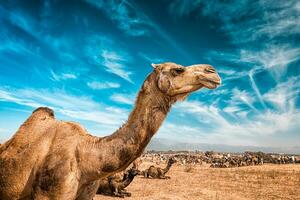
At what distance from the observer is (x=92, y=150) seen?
5148 mm

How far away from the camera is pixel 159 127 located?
4.84 metres

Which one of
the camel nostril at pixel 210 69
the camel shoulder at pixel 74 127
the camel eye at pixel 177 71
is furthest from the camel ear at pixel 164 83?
the camel shoulder at pixel 74 127

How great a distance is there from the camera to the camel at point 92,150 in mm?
4812

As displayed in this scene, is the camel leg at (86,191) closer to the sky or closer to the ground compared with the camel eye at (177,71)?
closer to the ground

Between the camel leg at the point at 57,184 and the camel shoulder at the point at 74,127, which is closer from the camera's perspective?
the camel leg at the point at 57,184

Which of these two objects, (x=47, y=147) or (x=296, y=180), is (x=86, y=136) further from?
(x=296, y=180)

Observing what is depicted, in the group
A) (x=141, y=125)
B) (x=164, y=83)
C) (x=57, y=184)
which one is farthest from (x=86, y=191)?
(x=164, y=83)

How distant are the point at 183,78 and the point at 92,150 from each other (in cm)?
167

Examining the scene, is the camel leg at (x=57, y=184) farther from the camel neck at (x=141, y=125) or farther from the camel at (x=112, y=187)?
the camel at (x=112, y=187)

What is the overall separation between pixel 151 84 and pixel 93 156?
132cm

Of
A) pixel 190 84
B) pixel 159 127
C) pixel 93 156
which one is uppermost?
pixel 190 84

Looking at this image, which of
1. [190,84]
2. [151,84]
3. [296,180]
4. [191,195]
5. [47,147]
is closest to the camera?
[190,84]

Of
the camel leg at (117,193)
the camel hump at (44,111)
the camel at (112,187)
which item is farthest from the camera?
the camel at (112,187)

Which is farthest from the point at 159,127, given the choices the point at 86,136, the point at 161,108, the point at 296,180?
the point at 296,180
